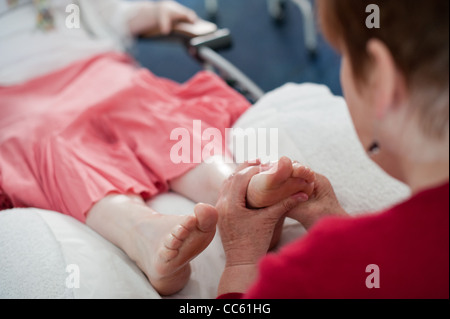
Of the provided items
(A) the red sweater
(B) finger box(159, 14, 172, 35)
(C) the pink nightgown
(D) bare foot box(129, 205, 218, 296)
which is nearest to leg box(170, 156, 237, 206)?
(C) the pink nightgown

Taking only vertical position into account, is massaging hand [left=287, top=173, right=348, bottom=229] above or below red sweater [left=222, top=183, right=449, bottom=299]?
below

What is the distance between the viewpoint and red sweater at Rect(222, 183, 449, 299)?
1.69 ft

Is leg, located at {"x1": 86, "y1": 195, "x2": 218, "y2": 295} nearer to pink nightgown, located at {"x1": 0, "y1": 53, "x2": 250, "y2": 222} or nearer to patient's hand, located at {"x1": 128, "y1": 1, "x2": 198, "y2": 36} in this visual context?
pink nightgown, located at {"x1": 0, "y1": 53, "x2": 250, "y2": 222}

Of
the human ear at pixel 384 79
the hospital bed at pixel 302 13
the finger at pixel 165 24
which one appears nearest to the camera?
the human ear at pixel 384 79

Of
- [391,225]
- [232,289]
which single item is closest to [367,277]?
[391,225]

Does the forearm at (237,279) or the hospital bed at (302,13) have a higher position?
the hospital bed at (302,13)

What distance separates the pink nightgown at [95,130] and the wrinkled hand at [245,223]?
6.3 inches

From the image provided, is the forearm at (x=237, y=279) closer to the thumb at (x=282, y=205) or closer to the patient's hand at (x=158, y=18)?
the thumb at (x=282, y=205)

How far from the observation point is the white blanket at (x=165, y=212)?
779 mm

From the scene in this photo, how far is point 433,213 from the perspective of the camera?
1.68ft

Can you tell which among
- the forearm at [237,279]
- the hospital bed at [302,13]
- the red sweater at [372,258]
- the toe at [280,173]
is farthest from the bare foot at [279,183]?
the hospital bed at [302,13]

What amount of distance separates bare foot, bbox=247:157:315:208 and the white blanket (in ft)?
0.39
